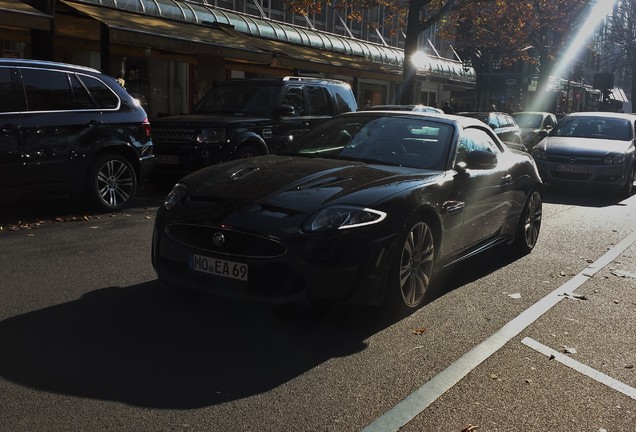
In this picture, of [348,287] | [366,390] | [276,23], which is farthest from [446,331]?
[276,23]

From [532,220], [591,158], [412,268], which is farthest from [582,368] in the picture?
[591,158]

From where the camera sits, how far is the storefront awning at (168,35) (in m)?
12.5

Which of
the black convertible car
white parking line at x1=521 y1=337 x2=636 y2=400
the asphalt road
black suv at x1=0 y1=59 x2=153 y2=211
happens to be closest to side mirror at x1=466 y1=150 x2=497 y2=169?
the black convertible car

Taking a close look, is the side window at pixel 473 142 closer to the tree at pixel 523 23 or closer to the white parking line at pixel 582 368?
the white parking line at pixel 582 368

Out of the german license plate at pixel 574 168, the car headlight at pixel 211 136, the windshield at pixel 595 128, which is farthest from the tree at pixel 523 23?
the car headlight at pixel 211 136

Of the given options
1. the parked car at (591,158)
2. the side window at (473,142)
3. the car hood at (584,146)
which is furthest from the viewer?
the car hood at (584,146)

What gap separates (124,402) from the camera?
323 cm

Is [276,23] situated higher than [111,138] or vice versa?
[276,23]

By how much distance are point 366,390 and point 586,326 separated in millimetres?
2154

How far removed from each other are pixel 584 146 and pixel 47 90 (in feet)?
32.1

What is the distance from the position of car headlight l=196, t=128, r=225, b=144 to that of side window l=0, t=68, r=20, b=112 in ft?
10.5

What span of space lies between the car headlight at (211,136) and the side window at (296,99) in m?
1.47

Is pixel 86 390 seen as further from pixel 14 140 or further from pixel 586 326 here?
pixel 14 140

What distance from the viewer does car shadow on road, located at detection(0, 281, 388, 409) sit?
11.2ft
